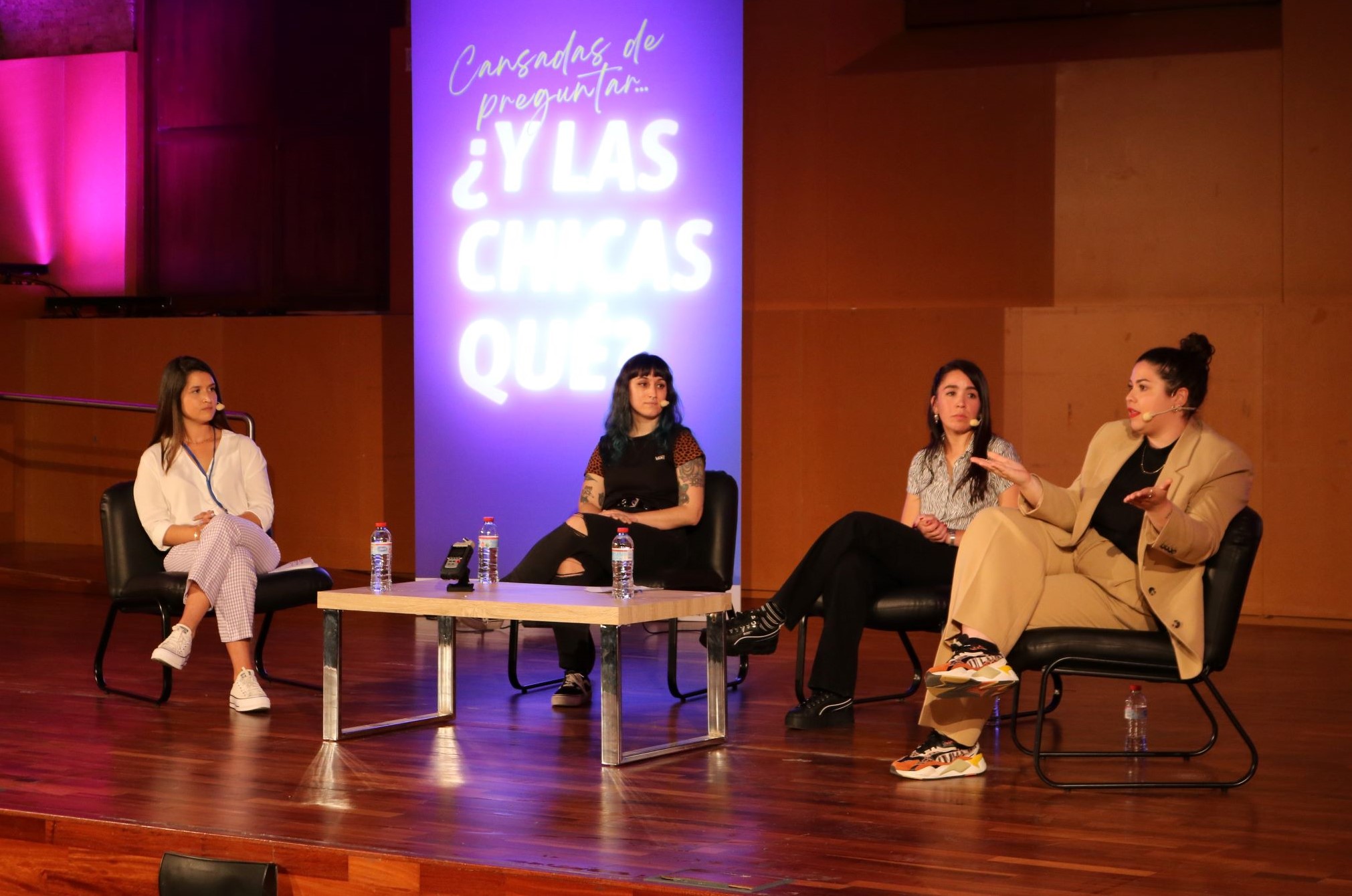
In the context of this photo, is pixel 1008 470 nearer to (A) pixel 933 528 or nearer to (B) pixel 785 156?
(A) pixel 933 528

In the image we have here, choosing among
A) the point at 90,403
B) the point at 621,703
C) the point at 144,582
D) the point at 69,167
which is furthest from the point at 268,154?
the point at 621,703

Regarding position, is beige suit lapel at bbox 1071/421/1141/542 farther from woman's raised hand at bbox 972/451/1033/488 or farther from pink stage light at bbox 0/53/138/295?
pink stage light at bbox 0/53/138/295

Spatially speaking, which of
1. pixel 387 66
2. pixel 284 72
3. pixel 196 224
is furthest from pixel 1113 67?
pixel 196 224

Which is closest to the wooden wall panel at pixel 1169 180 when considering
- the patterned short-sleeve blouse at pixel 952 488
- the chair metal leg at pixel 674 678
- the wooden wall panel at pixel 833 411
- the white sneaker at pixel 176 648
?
the wooden wall panel at pixel 833 411

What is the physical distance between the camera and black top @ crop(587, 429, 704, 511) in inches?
203

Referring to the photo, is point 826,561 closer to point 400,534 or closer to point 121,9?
point 400,534

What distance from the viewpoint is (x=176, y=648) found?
182 inches

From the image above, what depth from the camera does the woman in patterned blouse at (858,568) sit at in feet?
14.1

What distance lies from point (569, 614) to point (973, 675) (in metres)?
1.02

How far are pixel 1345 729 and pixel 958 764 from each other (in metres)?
1.40

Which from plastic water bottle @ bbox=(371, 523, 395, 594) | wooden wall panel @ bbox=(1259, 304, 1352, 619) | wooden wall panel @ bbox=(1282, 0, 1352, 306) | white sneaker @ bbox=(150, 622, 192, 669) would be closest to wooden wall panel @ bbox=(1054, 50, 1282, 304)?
wooden wall panel @ bbox=(1282, 0, 1352, 306)

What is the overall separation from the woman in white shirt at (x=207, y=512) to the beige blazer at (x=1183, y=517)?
2.43 meters

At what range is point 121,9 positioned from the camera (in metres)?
9.40

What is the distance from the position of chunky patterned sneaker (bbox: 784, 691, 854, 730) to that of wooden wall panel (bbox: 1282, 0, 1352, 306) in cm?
356
